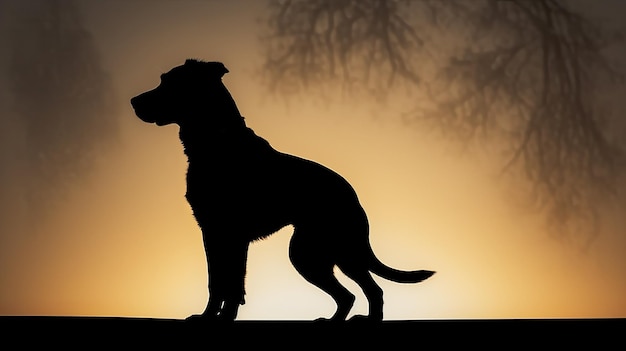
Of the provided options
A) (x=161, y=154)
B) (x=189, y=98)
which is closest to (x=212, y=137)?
(x=189, y=98)

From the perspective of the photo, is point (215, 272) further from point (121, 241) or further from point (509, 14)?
point (509, 14)

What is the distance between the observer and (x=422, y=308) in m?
2.25

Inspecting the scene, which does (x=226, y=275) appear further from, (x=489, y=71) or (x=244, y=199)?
(x=489, y=71)

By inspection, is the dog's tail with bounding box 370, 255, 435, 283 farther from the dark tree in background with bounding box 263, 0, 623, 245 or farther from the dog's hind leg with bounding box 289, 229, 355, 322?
the dark tree in background with bounding box 263, 0, 623, 245

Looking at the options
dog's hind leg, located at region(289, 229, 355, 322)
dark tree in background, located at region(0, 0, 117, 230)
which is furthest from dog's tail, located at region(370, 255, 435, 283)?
dark tree in background, located at region(0, 0, 117, 230)

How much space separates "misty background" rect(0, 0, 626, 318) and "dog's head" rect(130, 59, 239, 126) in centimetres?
73

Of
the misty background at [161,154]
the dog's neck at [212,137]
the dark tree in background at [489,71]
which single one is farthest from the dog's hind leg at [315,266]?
the dark tree in background at [489,71]

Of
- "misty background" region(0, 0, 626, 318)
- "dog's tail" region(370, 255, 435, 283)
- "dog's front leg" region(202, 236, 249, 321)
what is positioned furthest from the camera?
"misty background" region(0, 0, 626, 318)

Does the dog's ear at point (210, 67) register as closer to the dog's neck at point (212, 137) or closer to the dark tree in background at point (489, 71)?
the dog's neck at point (212, 137)

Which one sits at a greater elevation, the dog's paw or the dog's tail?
the dog's tail

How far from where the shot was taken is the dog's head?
1564 millimetres

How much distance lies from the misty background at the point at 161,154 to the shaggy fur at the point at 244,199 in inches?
26.3

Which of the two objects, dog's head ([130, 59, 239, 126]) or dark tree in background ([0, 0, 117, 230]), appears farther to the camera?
dark tree in background ([0, 0, 117, 230])

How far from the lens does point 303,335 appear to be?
1297 millimetres
